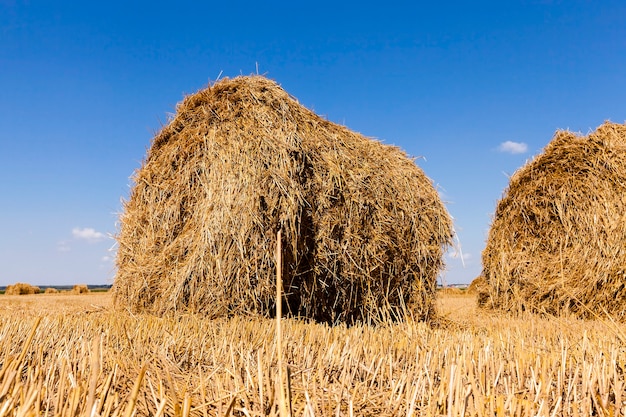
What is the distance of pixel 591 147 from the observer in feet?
20.6

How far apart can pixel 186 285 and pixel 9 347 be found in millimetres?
1596

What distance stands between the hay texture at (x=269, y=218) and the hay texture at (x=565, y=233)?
1.76 m

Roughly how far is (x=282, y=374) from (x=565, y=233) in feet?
18.5

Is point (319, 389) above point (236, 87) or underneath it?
underneath

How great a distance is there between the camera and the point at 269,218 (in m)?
4.16

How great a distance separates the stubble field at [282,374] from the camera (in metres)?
1.55

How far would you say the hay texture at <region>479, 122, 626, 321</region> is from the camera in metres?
5.85

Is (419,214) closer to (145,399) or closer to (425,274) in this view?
(425,274)

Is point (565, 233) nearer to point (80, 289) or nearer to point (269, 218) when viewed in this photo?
point (269, 218)

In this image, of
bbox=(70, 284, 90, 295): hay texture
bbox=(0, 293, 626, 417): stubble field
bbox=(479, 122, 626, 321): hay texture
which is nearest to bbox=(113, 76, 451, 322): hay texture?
bbox=(0, 293, 626, 417): stubble field

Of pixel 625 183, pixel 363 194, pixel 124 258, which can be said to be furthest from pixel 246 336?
pixel 625 183

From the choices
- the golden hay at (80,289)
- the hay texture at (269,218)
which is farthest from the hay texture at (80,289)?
the hay texture at (269,218)

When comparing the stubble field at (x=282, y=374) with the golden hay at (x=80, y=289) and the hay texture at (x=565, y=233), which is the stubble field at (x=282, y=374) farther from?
the golden hay at (x=80, y=289)

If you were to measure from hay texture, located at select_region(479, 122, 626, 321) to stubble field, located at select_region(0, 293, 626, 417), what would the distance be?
2590 millimetres
